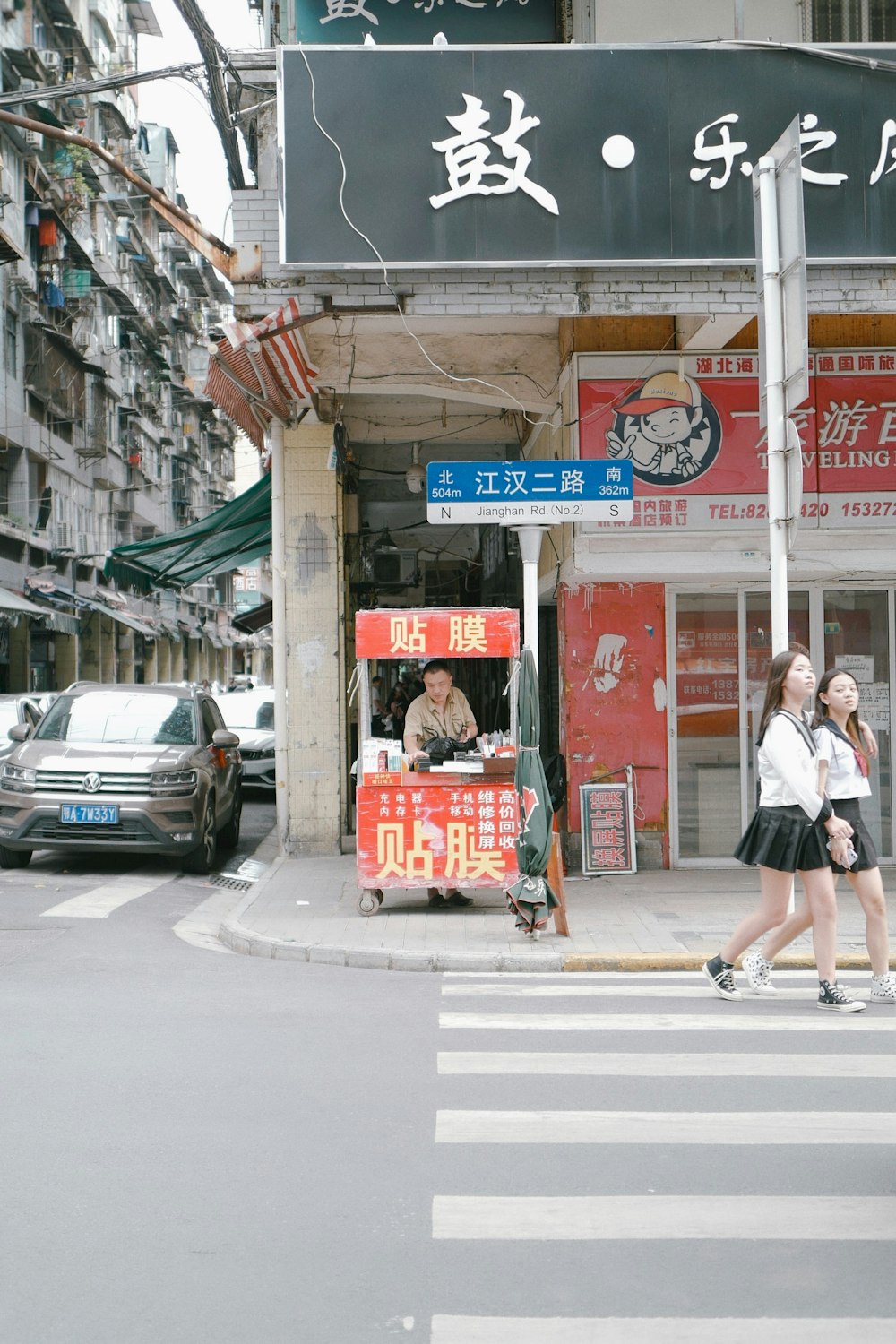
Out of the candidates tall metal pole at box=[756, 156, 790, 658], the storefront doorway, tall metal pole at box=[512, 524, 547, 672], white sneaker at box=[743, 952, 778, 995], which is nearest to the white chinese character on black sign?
tall metal pole at box=[756, 156, 790, 658]

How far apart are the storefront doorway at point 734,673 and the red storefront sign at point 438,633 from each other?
2968 millimetres

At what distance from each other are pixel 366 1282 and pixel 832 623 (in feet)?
31.7

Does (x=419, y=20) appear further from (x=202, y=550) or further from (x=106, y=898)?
(x=106, y=898)

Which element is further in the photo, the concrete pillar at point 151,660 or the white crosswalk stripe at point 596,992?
the concrete pillar at point 151,660

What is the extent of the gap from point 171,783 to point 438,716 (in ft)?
10.9

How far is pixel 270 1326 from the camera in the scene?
3.49m

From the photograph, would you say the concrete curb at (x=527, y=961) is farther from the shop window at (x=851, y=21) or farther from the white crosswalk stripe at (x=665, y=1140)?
the shop window at (x=851, y=21)

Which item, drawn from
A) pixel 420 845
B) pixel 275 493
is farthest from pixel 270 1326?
pixel 275 493

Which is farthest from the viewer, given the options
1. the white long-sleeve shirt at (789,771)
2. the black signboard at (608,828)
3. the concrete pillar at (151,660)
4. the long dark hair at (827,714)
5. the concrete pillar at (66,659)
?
the concrete pillar at (151,660)

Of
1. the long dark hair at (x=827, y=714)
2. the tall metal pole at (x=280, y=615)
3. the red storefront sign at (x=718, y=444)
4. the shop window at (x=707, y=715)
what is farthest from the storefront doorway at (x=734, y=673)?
the long dark hair at (x=827, y=714)

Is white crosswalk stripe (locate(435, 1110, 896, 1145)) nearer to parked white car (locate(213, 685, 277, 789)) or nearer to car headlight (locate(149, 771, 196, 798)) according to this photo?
car headlight (locate(149, 771, 196, 798))

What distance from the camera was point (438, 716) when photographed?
10523 mm

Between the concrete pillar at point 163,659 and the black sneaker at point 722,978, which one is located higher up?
the concrete pillar at point 163,659

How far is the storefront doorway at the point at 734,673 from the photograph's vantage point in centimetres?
1231
